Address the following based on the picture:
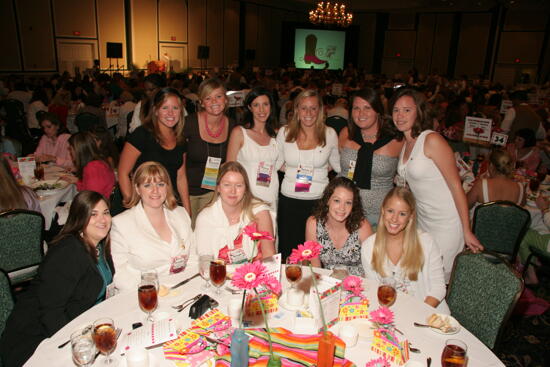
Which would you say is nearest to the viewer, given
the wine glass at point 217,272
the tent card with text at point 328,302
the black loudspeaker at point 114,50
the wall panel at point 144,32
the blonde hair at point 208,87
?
the tent card with text at point 328,302

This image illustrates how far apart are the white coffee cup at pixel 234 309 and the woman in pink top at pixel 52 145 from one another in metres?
3.77

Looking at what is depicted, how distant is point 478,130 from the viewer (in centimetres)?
501

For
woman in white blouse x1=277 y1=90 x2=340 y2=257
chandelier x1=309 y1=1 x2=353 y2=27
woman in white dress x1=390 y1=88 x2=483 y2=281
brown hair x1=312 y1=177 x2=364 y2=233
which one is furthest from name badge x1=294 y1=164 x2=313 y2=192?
chandelier x1=309 y1=1 x2=353 y2=27

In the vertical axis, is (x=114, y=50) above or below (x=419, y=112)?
above

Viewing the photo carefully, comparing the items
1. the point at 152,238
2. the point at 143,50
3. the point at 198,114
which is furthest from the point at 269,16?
the point at 152,238

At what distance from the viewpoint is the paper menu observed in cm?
167

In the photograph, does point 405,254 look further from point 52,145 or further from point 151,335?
point 52,145

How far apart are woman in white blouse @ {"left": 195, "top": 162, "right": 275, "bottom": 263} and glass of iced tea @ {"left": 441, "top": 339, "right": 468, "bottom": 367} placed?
1337mm

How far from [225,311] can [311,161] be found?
5.71 feet

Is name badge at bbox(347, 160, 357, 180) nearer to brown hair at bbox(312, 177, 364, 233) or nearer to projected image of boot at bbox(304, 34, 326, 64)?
brown hair at bbox(312, 177, 364, 233)

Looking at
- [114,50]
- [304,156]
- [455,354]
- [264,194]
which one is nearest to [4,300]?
[264,194]

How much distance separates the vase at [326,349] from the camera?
142 centimetres

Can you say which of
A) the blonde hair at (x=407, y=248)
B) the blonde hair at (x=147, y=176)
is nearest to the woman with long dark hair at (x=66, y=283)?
the blonde hair at (x=147, y=176)

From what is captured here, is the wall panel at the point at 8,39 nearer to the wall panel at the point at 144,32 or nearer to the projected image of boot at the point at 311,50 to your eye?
the wall panel at the point at 144,32
